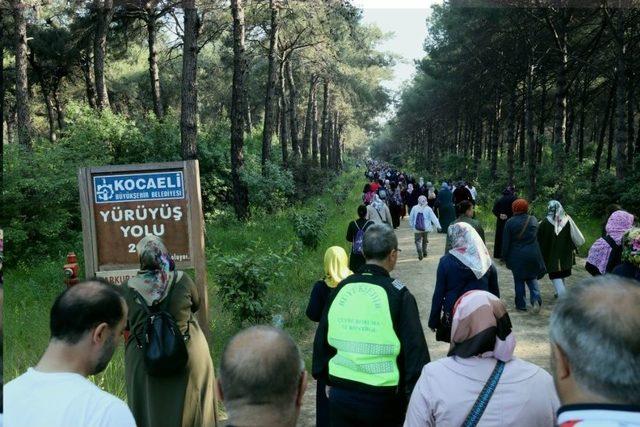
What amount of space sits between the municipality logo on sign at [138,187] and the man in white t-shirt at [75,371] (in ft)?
9.03

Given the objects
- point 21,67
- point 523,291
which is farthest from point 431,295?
point 21,67

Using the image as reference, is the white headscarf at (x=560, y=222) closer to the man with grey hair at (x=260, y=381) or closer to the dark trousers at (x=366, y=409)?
the dark trousers at (x=366, y=409)

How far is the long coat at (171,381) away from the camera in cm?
380

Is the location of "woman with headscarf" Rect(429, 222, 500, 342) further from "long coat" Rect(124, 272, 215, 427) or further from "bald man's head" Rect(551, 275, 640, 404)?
"bald man's head" Rect(551, 275, 640, 404)

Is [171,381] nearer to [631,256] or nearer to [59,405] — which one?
[59,405]

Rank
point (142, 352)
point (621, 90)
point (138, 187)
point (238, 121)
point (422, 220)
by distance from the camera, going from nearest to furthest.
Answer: point (142, 352), point (138, 187), point (422, 220), point (621, 90), point (238, 121)

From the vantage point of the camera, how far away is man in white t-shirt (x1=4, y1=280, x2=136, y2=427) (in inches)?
79.0

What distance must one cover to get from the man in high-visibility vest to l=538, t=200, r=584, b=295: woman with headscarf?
638 cm

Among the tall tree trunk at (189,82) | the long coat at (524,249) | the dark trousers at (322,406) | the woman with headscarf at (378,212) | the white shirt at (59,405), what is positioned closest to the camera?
the white shirt at (59,405)

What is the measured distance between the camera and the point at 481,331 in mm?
2611

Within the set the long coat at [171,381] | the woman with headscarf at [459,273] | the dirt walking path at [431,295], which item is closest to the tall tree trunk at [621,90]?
the dirt walking path at [431,295]

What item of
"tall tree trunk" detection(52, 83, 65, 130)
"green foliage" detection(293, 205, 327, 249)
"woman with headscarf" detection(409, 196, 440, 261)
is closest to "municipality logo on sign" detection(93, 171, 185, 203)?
"woman with headscarf" detection(409, 196, 440, 261)

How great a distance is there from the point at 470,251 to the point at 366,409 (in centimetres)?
247

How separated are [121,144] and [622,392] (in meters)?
18.3
